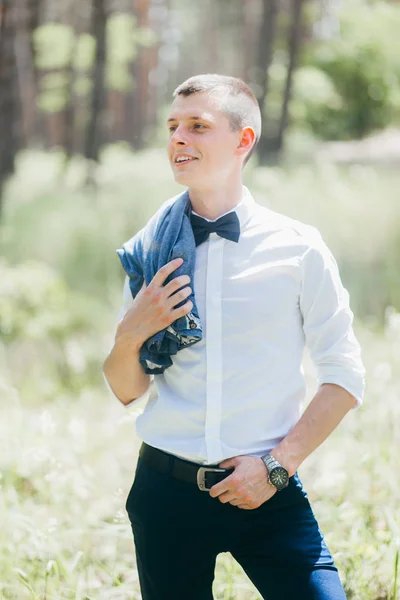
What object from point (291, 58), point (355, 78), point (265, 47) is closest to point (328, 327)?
point (291, 58)

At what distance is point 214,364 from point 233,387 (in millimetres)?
83

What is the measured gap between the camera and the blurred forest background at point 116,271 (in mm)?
3270

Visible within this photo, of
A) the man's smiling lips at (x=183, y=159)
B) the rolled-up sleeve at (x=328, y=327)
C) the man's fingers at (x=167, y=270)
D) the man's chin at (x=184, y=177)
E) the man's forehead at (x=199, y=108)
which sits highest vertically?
the man's forehead at (x=199, y=108)

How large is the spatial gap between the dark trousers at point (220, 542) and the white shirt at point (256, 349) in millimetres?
136

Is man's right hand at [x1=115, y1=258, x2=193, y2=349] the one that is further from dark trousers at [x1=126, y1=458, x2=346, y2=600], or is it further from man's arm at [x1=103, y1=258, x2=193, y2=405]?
dark trousers at [x1=126, y1=458, x2=346, y2=600]

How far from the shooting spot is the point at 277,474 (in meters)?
2.02

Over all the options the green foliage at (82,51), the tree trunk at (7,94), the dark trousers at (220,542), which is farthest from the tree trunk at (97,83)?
the dark trousers at (220,542)

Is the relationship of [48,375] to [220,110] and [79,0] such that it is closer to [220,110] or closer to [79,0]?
[220,110]

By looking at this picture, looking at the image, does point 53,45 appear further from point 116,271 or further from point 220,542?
point 220,542

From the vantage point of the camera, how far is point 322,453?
4051mm

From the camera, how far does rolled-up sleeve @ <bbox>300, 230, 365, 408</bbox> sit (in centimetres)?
206

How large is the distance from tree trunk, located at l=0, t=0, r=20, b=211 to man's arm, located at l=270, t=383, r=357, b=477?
30.5 ft

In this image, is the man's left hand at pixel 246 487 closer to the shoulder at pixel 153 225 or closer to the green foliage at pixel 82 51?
the shoulder at pixel 153 225

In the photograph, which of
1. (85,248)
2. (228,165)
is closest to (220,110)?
(228,165)
